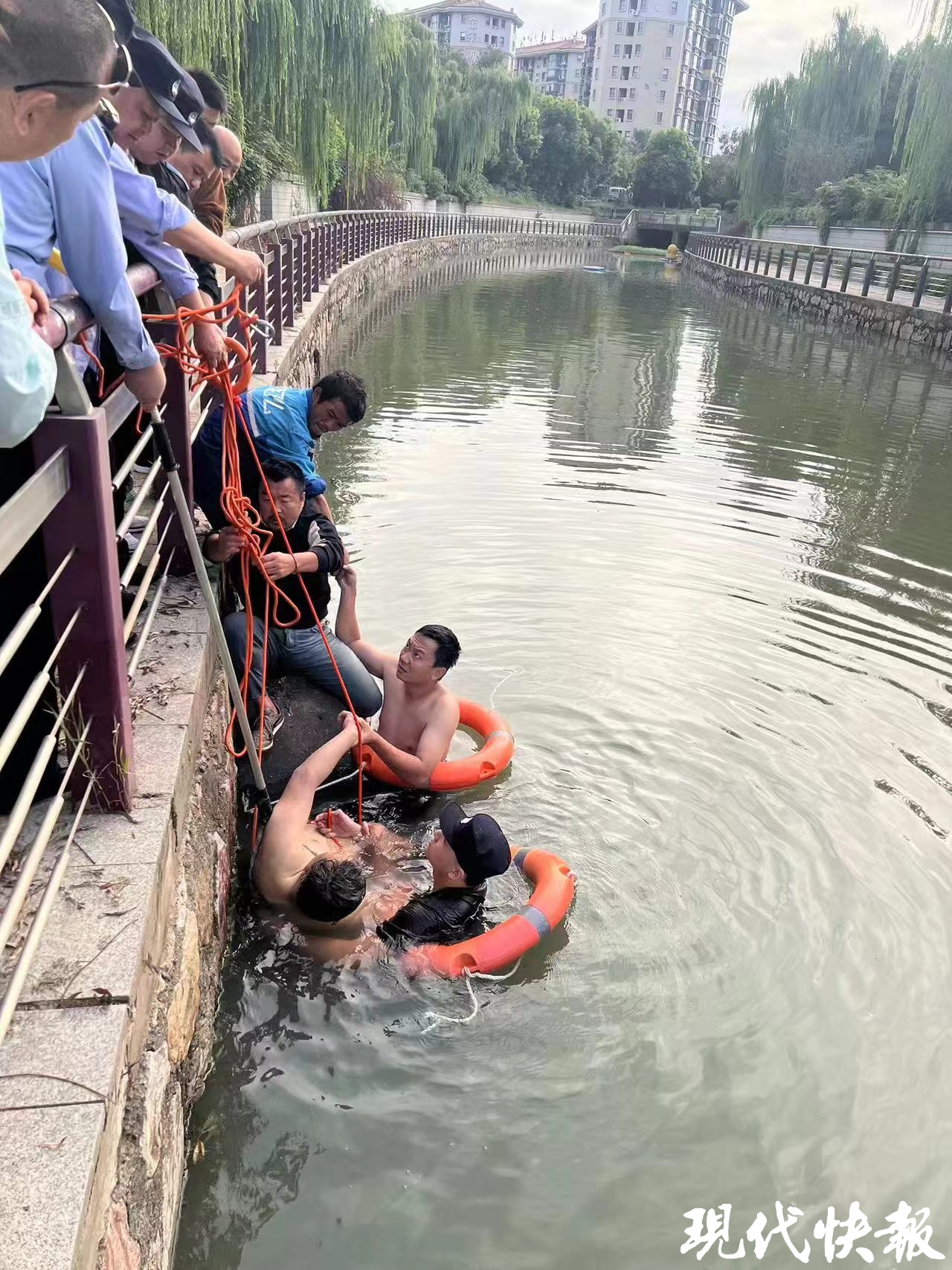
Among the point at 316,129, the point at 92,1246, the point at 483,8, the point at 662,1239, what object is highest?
the point at 483,8

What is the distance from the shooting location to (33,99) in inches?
51.0

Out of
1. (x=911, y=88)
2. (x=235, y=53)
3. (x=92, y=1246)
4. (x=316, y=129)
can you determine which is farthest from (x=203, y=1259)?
(x=911, y=88)

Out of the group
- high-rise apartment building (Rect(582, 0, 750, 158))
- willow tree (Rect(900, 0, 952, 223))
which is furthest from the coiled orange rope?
high-rise apartment building (Rect(582, 0, 750, 158))

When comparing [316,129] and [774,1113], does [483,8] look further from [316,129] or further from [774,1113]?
[774,1113]

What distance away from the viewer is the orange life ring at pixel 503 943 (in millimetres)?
3000

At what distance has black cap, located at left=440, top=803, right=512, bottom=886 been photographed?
3.12 metres

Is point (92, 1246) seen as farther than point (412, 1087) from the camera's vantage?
No

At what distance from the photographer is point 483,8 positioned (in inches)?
3543

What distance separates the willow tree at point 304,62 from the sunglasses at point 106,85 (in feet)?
29.8

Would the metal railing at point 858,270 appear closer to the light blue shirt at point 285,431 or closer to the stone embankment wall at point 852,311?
the stone embankment wall at point 852,311

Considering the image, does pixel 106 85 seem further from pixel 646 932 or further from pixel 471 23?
pixel 471 23

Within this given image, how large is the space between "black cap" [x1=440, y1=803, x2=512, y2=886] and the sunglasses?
224cm

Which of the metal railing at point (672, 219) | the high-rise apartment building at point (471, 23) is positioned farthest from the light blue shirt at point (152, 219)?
the high-rise apartment building at point (471, 23)

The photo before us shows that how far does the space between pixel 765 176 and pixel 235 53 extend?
118 feet
